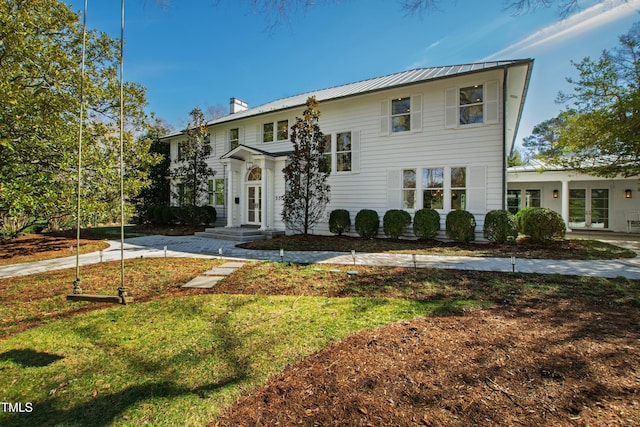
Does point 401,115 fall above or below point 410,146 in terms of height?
above

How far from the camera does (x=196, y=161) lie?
51.2 ft

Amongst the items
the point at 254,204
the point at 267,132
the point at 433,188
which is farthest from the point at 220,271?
the point at 267,132

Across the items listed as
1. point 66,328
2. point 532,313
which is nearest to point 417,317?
point 532,313

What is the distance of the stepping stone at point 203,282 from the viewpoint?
194 inches

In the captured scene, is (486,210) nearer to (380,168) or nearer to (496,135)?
(496,135)

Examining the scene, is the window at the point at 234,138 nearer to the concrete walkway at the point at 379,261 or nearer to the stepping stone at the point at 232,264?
the concrete walkway at the point at 379,261

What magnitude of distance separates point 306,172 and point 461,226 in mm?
5658

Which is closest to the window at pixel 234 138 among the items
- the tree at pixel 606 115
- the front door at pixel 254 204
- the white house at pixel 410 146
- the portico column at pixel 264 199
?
the white house at pixel 410 146

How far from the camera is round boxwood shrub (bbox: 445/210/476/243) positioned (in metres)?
9.36

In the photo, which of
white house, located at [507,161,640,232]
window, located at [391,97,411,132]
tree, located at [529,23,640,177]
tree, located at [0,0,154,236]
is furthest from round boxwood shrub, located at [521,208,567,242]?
tree, located at [0,0,154,236]

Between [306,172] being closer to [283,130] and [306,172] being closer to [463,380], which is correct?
[283,130]

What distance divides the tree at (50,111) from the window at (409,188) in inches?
369

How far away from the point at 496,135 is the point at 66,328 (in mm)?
11206

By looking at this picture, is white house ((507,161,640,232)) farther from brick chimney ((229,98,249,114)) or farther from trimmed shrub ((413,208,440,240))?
brick chimney ((229,98,249,114))
